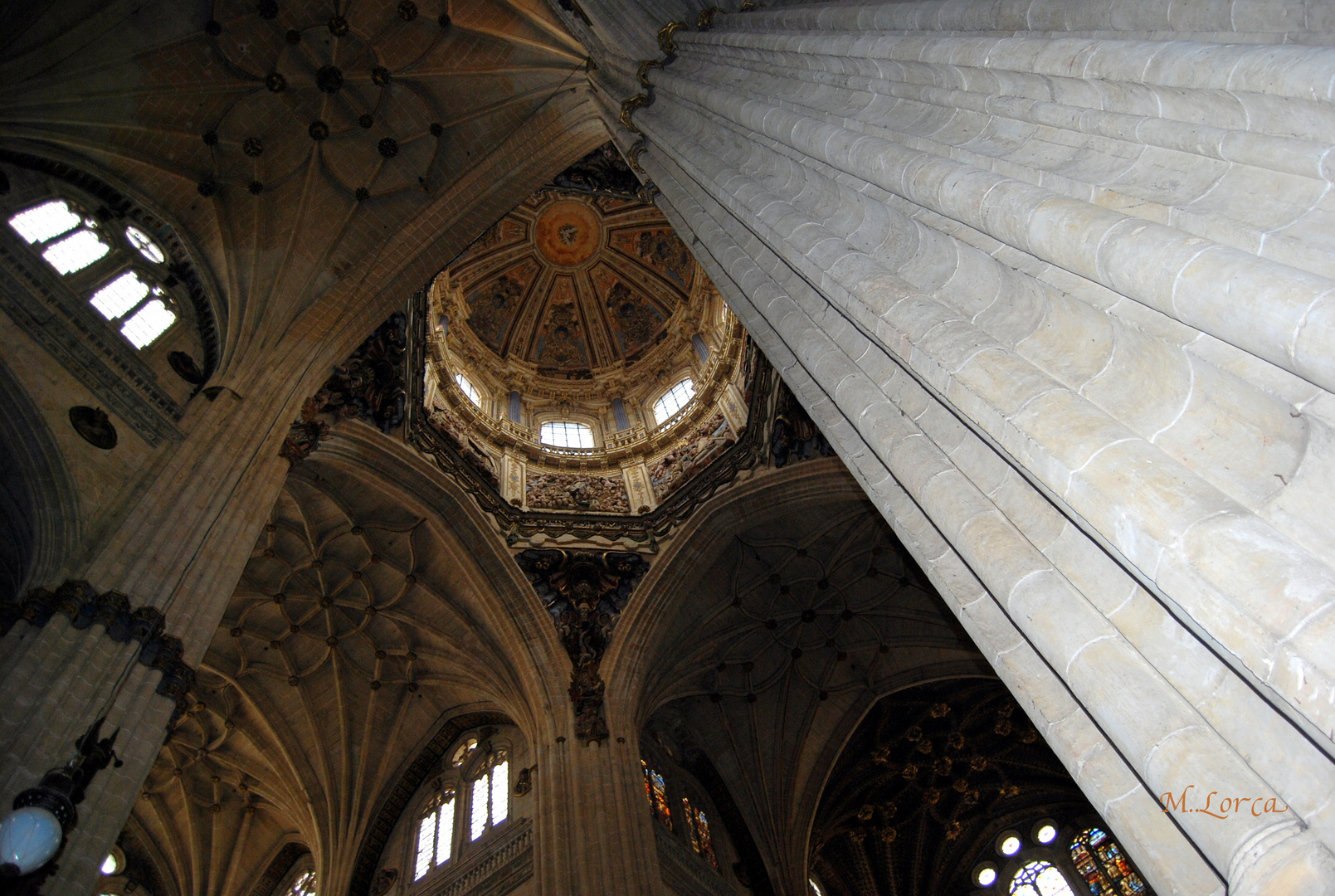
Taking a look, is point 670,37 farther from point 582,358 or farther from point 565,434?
point 582,358

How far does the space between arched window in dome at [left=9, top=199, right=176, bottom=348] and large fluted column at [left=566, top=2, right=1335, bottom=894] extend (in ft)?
29.9

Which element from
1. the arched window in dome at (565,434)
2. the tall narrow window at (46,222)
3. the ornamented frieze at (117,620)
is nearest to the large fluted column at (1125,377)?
the ornamented frieze at (117,620)

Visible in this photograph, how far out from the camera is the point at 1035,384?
2.92m

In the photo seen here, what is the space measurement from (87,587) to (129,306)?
517cm

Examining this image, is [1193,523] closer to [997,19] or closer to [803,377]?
[997,19]

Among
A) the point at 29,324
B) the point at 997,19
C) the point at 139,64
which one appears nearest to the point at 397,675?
the point at 29,324

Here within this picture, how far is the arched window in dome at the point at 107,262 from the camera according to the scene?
9805mm

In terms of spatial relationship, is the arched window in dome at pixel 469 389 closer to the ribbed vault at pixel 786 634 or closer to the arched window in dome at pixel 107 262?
the ribbed vault at pixel 786 634

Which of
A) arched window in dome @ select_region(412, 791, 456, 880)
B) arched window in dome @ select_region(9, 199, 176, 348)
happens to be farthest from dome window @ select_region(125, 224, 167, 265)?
arched window in dome @ select_region(412, 791, 456, 880)

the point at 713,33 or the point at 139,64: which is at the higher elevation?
the point at 139,64

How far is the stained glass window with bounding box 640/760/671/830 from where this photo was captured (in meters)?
13.8

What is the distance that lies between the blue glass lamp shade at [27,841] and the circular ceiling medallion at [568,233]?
19303mm

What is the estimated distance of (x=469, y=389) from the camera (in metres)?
18.4

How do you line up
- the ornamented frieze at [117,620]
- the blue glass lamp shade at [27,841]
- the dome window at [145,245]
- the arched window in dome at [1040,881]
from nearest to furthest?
the blue glass lamp shade at [27,841], the ornamented frieze at [117,620], the dome window at [145,245], the arched window in dome at [1040,881]
